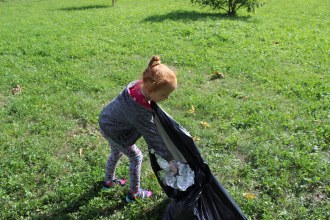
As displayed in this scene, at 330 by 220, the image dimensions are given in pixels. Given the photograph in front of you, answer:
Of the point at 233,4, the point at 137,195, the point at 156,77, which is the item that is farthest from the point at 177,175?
the point at 233,4

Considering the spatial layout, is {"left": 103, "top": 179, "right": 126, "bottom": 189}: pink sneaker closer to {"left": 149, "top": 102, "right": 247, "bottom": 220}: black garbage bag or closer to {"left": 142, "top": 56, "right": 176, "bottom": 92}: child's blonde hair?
{"left": 149, "top": 102, "right": 247, "bottom": 220}: black garbage bag

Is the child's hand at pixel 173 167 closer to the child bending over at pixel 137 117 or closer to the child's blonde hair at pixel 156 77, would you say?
the child bending over at pixel 137 117

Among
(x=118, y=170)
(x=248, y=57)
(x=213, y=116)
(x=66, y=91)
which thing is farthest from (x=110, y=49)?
(x=118, y=170)

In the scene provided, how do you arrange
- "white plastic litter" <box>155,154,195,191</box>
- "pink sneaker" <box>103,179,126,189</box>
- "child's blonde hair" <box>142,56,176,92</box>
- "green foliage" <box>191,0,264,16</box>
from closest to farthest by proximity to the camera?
"child's blonde hair" <box>142,56,176,92</box>, "white plastic litter" <box>155,154,195,191</box>, "pink sneaker" <box>103,179,126,189</box>, "green foliage" <box>191,0,264,16</box>

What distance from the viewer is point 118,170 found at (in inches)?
156

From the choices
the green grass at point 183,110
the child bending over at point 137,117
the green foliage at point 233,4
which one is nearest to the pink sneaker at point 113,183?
the green grass at point 183,110

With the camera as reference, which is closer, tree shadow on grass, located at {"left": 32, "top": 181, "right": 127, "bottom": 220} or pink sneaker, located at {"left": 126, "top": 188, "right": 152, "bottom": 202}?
tree shadow on grass, located at {"left": 32, "top": 181, "right": 127, "bottom": 220}

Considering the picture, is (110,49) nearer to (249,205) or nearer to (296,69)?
(296,69)

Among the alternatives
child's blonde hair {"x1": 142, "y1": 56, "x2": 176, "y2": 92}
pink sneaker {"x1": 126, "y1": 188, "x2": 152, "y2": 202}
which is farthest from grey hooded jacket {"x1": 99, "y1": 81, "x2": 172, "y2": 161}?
pink sneaker {"x1": 126, "y1": 188, "x2": 152, "y2": 202}

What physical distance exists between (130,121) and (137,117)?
84mm

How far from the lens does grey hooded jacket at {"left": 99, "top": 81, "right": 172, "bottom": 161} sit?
9.56 feet

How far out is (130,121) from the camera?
2965 millimetres

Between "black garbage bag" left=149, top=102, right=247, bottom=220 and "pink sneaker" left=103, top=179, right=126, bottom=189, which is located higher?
"black garbage bag" left=149, top=102, right=247, bottom=220

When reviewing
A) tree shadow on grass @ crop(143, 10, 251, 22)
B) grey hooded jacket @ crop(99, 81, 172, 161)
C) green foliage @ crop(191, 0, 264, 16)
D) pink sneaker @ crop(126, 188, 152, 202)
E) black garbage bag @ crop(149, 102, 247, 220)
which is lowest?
pink sneaker @ crop(126, 188, 152, 202)
